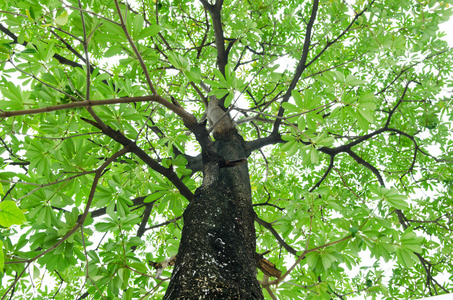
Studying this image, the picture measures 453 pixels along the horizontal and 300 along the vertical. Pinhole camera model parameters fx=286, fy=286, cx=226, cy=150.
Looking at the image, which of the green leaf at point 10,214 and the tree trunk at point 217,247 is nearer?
the green leaf at point 10,214

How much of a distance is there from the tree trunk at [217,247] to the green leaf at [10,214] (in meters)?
0.63

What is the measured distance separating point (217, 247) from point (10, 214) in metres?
0.86

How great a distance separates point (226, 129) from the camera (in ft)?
9.61

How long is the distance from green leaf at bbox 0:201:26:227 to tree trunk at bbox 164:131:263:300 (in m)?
0.63

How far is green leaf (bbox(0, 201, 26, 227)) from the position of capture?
0.67 metres

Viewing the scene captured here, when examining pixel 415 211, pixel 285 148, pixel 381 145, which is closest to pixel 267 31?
pixel 381 145

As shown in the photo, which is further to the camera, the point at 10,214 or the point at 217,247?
the point at 217,247

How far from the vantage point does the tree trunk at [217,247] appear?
3.66 ft

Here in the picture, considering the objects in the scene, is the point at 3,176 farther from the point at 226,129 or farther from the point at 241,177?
the point at 226,129

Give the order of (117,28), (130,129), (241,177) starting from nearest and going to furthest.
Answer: (117,28) < (130,129) < (241,177)

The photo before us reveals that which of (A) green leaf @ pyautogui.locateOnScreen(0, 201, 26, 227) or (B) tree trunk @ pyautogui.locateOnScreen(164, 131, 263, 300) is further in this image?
(B) tree trunk @ pyautogui.locateOnScreen(164, 131, 263, 300)

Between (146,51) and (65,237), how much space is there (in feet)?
3.35

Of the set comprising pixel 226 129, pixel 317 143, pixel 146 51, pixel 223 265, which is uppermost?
pixel 226 129

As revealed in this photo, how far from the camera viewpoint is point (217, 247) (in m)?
1.33
